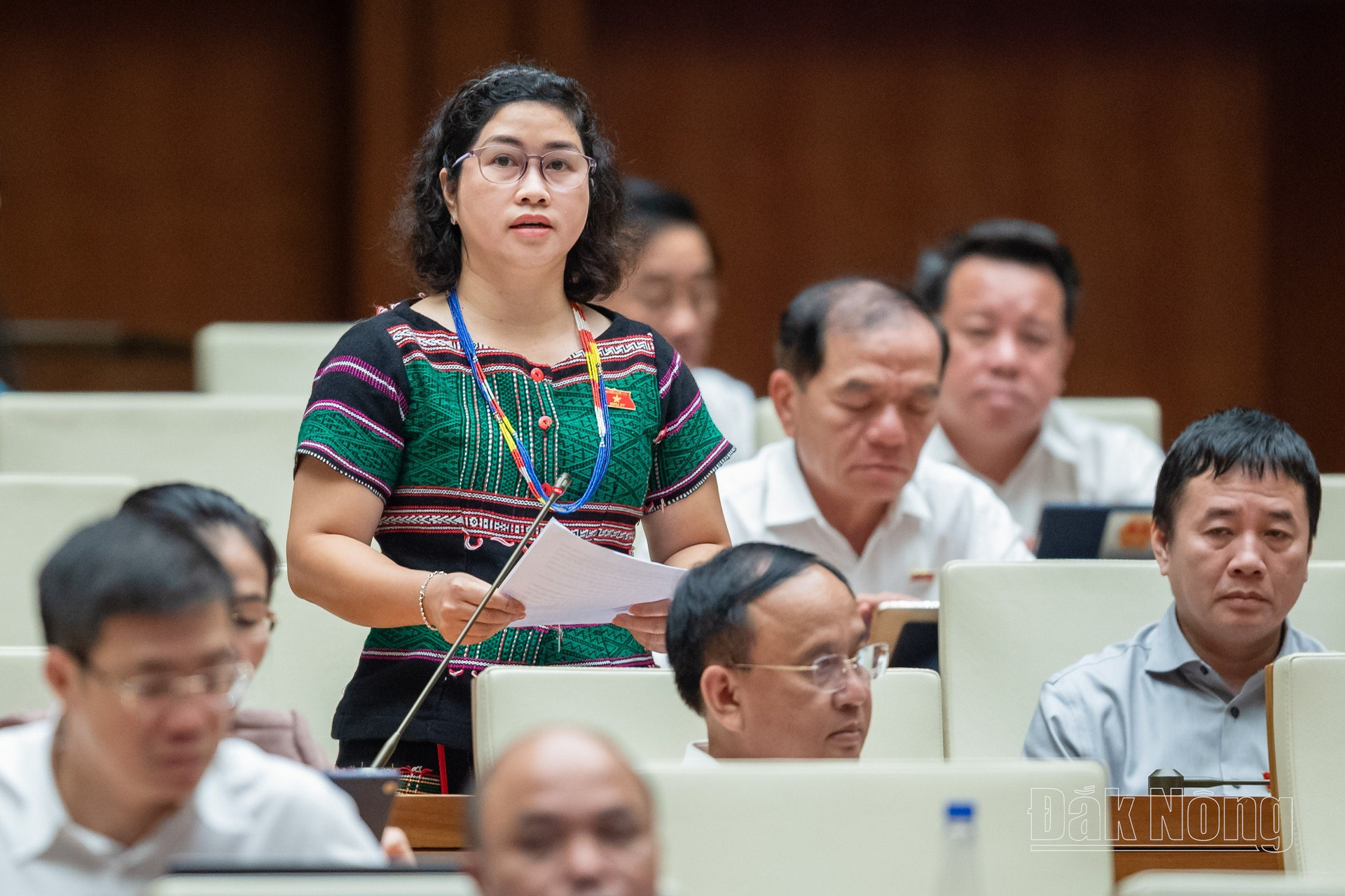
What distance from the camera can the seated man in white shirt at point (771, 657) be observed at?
1.77 metres

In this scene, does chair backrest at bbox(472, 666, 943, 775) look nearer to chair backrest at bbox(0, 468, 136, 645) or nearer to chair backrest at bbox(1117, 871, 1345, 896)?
chair backrest at bbox(1117, 871, 1345, 896)

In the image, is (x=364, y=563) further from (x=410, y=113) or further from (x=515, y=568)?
(x=410, y=113)

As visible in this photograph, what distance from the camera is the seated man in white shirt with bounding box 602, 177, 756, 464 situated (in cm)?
370

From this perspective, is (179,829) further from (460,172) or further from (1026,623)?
(1026,623)

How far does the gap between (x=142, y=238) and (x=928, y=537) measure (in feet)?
9.87

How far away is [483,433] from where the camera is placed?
2.05 meters

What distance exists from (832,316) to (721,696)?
4.38 ft

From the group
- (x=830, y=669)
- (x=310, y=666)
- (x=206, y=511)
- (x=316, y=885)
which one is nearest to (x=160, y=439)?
(x=310, y=666)

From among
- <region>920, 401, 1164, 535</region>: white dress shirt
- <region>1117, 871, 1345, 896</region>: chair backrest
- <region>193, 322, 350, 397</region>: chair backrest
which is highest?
<region>193, 322, 350, 397</region>: chair backrest

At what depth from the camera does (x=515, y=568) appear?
1.80 meters

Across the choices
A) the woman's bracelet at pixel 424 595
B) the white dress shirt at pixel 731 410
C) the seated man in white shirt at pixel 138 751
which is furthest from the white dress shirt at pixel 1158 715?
the white dress shirt at pixel 731 410

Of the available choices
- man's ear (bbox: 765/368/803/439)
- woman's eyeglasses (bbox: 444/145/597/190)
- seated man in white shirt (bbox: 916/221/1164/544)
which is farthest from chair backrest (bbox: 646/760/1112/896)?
seated man in white shirt (bbox: 916/221/1164/544)

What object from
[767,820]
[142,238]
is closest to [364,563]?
[767,820]

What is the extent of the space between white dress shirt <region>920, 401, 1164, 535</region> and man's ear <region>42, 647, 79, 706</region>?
7.93 feet
